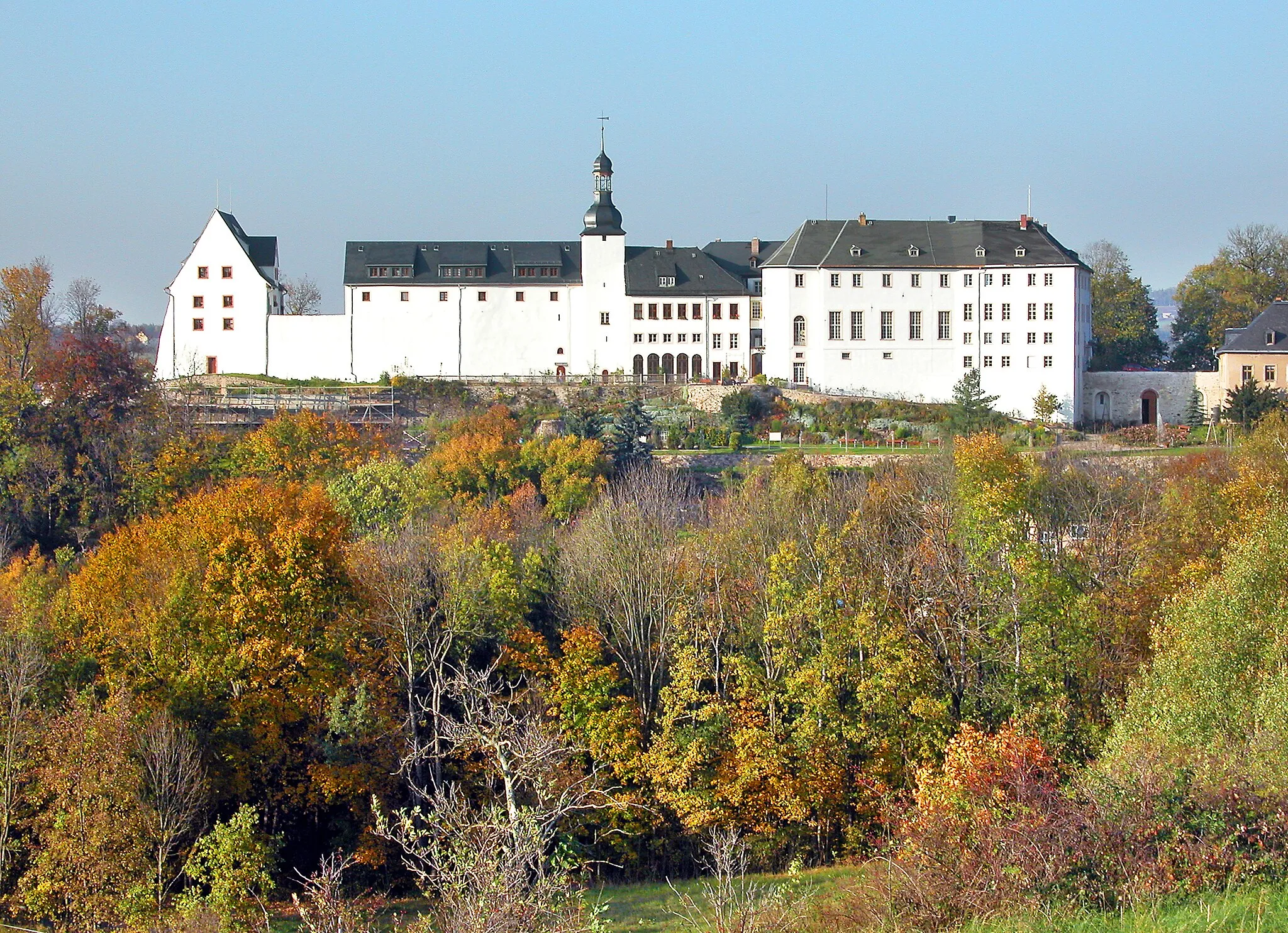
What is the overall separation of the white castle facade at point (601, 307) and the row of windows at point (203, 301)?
0.21ft

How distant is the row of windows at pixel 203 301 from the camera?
68875 mm

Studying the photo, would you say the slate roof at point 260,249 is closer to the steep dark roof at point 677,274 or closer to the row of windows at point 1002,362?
the steep dark roof at point 677,274

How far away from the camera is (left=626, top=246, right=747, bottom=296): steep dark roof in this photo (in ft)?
225

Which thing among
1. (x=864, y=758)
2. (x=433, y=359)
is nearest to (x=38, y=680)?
(x=864, y=758)

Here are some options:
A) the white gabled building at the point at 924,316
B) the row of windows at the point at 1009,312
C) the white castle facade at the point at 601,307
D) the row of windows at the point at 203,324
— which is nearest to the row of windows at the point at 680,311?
the white castle facade at the point at 601,307

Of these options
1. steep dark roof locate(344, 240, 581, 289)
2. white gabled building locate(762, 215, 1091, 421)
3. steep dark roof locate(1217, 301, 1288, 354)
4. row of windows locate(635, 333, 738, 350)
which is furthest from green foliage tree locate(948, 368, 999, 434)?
steep dark roof locate(344, 240, 581, 289)

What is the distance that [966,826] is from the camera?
1958 cm

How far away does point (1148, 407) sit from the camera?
64938 mm

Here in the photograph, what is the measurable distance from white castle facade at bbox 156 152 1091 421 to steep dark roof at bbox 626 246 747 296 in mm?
79

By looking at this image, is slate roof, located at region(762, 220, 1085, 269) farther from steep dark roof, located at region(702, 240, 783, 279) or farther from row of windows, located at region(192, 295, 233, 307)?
row of windows, located at region(192, 295, 233, 307)

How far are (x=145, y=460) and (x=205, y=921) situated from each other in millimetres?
27678

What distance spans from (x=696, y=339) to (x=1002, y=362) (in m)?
13.3

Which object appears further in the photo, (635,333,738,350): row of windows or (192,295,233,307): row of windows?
(192,295,233,307): row of windows

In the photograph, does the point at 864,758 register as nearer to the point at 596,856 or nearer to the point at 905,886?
the point at 596,856
